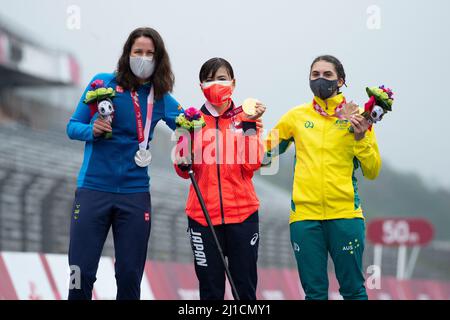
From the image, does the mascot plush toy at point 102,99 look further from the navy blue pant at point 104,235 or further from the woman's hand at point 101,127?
the navy blue pant at point 104,235

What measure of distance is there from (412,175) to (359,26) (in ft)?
6.61

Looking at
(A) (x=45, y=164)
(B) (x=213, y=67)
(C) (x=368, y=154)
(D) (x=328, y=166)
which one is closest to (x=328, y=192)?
(D) (x=328, y=166)

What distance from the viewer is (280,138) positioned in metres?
4.20

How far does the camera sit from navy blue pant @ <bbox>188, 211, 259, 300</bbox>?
3.90m

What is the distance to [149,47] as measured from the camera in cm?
385

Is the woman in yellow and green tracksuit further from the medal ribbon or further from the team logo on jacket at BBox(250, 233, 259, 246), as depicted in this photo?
the medal ribbon

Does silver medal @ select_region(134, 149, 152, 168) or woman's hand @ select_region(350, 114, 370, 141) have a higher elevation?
woman's hand @ select_region(350, 114, 370, 141)

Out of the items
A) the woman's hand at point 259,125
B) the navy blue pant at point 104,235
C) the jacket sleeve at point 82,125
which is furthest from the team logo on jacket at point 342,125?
the jacket sleeve at point 82,125

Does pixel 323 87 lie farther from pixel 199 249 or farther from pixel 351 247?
pixel 199 249

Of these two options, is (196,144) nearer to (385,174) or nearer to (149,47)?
(149,47)

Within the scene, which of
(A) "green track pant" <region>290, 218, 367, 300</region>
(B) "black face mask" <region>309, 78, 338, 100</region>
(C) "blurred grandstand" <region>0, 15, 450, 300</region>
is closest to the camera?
(A) "green track pant" <region>290, 218, 367, 300</region>

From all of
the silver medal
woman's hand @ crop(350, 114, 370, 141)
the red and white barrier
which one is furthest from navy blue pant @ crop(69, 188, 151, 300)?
the red and white barrier

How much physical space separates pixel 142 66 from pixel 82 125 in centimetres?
37
